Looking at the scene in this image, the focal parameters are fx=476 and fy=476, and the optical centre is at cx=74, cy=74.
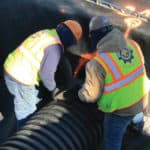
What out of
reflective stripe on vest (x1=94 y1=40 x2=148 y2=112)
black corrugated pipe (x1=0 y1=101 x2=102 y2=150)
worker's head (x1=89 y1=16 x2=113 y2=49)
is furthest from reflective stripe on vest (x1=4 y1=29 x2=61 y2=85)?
reflective stripe on vest (x1=94 y1=40 x2=148 y2=112)

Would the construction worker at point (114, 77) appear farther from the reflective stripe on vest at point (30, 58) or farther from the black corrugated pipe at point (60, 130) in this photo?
the reflective stripe on vest at point (30, 58)

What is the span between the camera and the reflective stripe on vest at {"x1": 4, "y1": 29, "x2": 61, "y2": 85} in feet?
18.9

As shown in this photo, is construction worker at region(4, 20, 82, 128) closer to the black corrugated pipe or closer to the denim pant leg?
the black corrugated pipe

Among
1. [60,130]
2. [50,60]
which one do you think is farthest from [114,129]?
[50,60]

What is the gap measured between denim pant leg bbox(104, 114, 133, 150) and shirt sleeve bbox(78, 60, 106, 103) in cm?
33

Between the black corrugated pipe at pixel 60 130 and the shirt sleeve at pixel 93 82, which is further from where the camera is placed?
the black corrugated pipe at pixel 60 130

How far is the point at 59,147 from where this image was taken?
213 inches

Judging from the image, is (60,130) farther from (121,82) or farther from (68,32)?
(68,32)

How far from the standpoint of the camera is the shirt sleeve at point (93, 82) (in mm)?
4969

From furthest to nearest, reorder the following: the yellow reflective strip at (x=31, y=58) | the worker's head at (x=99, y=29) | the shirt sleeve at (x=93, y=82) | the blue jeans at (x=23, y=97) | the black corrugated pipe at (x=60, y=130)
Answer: the blue jeans at (x=23, y=97), the yellow reflective strip at (x=31, y=58), the black corrugated pipe at (x=60, y=130), the worker's head at (x=99, y=29), the shirt sleeve at (x=93, y=82)

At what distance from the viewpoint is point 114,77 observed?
5.03 meters

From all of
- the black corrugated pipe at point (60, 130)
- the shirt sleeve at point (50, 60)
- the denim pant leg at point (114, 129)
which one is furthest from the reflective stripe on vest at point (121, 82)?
the shirt sleeve at point (50, 60)

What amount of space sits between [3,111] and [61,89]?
126 cm

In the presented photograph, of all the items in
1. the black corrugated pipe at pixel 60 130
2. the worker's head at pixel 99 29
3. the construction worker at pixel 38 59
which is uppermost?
the worker's head at pixel 99 29
